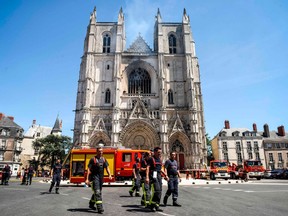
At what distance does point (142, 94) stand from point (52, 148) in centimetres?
1950

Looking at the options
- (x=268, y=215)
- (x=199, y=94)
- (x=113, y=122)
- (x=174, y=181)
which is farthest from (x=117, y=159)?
(x=199, y=94)

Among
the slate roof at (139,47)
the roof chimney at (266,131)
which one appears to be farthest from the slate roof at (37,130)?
the roof chimney at (266,131)

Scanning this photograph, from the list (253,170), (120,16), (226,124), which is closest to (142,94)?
(120,16)

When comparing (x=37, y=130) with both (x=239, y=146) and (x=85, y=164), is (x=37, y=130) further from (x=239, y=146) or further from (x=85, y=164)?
(x=239, y=146)

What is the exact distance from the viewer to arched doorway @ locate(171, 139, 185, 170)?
29850mm

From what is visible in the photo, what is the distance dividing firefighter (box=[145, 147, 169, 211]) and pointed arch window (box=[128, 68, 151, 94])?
2843cm

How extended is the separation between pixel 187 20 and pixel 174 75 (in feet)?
36.3

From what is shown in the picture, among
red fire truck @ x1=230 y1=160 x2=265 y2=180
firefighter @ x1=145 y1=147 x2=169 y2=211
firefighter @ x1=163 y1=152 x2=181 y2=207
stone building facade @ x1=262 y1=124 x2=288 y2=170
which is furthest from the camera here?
stone building facade @ x1=262 y1=124 x2=288 y2=170

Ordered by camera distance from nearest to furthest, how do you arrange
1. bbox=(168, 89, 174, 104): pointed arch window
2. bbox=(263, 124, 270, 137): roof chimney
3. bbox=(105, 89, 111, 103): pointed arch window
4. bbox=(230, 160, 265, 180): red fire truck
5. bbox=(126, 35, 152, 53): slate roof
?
bbox=(230, 160, 265, 180): red fire truck
bbox=(105, 89, 111, 103): pointed arch window
bbox=(168, 89, 174, 104): pointed arch window
bbox=(126, 35, 152, 53): slate roof
bbox=(263, 124, 270, 137): roof chimney

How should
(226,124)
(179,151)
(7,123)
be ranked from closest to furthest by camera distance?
1. (179,151)
2. (7,123)
3. (226,124)

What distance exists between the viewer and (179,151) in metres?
30.1

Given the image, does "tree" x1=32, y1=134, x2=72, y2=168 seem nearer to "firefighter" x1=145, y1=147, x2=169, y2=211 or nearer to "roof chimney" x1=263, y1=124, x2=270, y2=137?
"firefighter" x1=145, y1=147, x2=169, y2=211

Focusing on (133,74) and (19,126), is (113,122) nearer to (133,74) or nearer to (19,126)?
(133,74)

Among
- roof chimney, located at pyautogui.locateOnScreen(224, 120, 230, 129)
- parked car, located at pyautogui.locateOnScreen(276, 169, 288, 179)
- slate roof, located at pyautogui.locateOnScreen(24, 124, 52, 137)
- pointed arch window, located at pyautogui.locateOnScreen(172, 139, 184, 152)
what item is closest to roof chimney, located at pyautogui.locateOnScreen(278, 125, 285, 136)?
roof chimney, located at pyautogui.locateOnScreen(224, 120, 230, 129)
